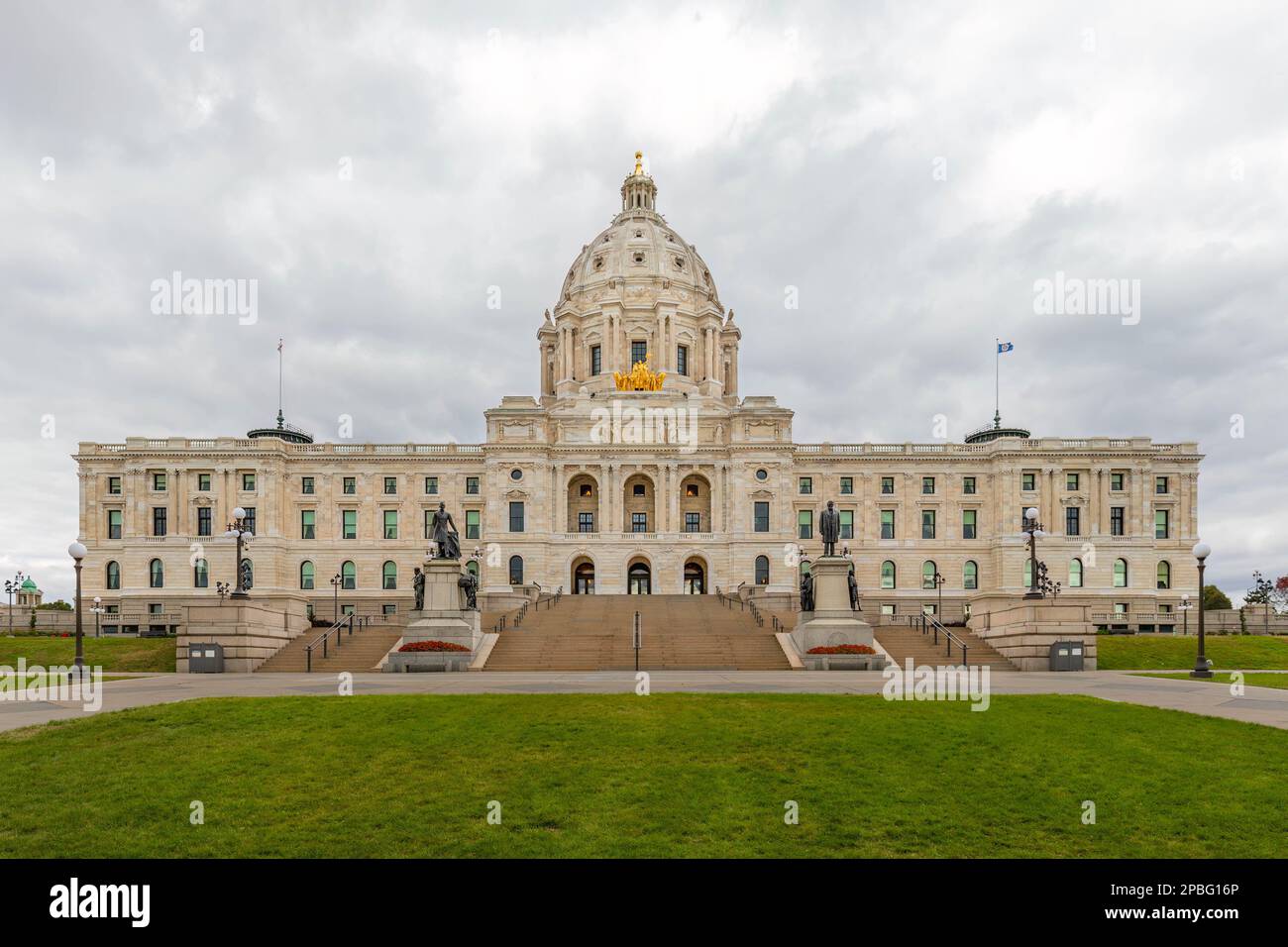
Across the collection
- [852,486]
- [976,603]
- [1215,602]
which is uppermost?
[852,486]

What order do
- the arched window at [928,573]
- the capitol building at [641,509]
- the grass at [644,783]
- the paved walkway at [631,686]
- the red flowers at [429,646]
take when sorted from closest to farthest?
the grass at [644,783] → the paved walkway at [631,686] → the red flowers at [429,646] → the capitol building at [641,509] → the arched window at [928,573]

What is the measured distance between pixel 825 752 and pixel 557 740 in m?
4.12

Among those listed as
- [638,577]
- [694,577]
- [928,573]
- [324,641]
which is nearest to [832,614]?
[324,641]

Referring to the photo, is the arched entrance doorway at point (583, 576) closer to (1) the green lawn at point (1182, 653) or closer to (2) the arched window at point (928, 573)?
(2) the arched window at point (928, 573)

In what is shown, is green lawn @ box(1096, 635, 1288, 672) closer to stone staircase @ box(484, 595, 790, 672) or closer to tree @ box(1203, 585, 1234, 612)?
stone staircase @ box(484, 595, 790, 672)

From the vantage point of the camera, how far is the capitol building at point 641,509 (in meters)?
70.3

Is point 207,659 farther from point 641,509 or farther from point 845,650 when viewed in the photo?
point 641,509

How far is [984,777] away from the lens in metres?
11.2

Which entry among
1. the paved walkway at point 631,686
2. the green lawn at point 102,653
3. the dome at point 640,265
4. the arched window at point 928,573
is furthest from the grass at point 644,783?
the dome at point 640,265

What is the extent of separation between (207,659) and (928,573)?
59.6 metres

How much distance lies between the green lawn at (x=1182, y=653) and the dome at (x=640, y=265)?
55.4 meters

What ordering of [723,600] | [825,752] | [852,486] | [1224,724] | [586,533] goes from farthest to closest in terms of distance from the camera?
[852,486] < [586,533] < [723,600] < [1224,724] < [825,752]

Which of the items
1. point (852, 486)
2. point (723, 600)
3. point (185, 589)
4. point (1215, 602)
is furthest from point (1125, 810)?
point (1215, 602)

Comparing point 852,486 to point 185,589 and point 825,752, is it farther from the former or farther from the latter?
point 825,752
